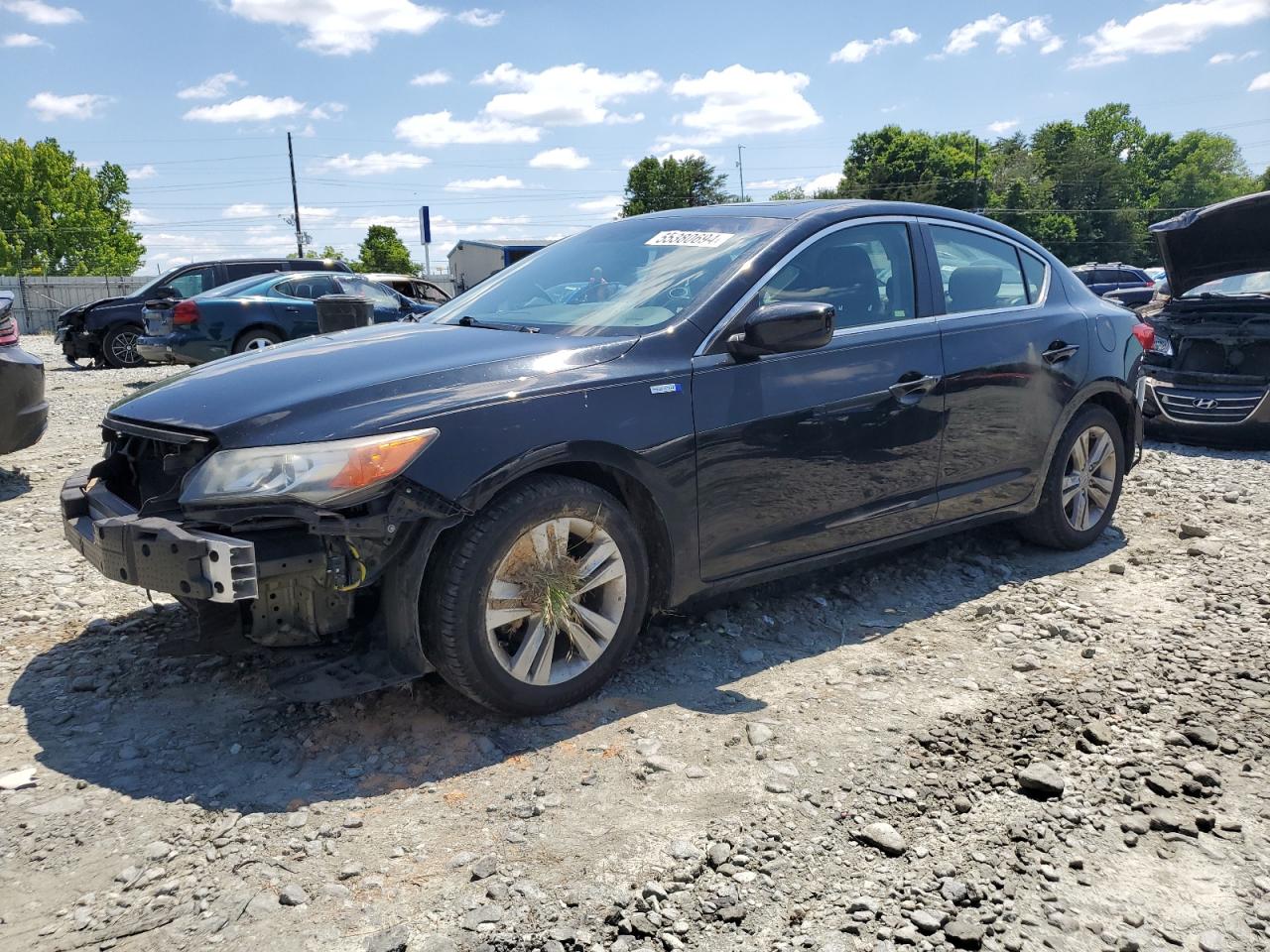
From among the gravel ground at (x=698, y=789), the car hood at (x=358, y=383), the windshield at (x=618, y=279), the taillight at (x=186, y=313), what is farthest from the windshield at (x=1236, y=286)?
the taillight at (x=186, y=313)

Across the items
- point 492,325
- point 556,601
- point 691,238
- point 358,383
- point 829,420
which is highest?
point 691,238

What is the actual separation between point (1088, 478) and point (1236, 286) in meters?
4.79

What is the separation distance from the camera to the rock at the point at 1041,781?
Result: 113 inches

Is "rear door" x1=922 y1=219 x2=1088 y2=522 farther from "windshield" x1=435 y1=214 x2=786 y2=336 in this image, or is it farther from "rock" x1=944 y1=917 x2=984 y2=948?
"rock" x1=944 y1=917 x2=984 y2=948

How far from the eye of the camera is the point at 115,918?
2365mm

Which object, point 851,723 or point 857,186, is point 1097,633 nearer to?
point 851,723

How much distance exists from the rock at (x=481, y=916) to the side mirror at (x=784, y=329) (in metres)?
2.04

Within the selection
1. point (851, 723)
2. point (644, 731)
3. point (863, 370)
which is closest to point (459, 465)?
point (644, 731)

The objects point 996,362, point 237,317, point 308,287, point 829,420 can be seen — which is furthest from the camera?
point 308,287

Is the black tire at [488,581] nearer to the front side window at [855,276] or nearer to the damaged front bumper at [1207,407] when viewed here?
the front side window at [855,276]

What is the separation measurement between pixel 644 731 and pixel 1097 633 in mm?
2052

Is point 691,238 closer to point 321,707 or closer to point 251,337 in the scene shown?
point 321,707

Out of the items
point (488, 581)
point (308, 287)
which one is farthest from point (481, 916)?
point (308, 287)

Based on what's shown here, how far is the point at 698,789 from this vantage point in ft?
9.55
